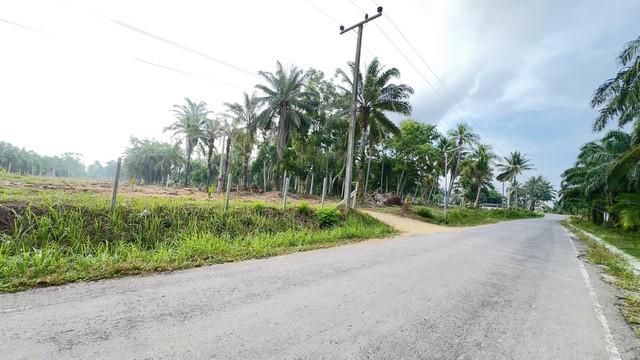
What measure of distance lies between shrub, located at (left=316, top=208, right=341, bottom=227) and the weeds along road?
263 inches

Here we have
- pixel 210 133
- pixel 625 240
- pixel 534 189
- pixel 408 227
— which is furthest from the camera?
pixel 534 189

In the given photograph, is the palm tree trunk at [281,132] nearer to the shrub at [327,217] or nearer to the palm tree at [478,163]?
the shrub at [327,217]

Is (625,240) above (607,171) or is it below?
below

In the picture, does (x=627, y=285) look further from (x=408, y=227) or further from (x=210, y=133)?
(x=210, y=133)

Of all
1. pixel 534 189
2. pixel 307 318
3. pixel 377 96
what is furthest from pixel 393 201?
pixel 534 189

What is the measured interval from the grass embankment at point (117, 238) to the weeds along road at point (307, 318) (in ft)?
1.97

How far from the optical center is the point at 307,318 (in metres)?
3.08

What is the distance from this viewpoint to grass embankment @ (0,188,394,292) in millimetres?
4180

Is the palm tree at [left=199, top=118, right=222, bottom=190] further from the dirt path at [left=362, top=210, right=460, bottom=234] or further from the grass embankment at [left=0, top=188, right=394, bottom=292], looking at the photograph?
the grass embankment at [left=0, top=188, right=394, bottom=292]

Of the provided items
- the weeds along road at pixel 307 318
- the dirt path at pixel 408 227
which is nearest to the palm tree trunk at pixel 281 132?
the dirt path at pixel 408 227

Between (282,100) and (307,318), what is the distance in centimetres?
2810

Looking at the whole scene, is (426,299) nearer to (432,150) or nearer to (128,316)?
(128,316)

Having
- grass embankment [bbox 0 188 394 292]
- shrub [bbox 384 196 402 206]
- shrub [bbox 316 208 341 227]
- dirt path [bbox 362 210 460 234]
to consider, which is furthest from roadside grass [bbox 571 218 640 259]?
shrub [bbox 384 196 402 206]

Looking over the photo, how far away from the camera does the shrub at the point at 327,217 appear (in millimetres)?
12016
